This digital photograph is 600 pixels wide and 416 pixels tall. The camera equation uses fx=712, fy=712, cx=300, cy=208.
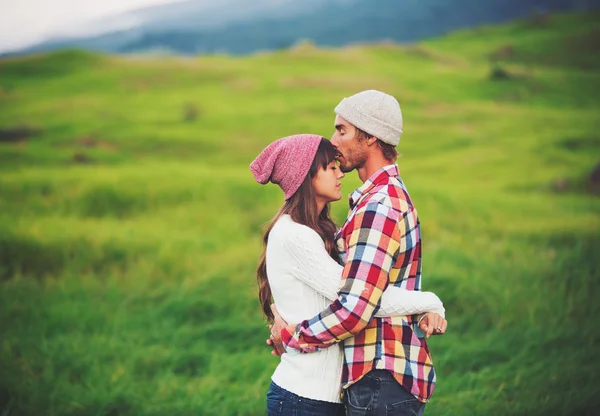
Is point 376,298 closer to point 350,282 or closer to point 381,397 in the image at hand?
point 350,282

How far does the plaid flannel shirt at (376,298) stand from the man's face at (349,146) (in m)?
0.11

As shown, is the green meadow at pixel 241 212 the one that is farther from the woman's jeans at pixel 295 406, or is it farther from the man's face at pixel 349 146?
the man's face at pixel 349 146

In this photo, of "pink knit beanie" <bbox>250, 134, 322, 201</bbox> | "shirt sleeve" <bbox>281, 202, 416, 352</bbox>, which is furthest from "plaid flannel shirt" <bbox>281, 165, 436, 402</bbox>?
"pink knit beanie" <bbox>250, 134, 322, 201</bbox>

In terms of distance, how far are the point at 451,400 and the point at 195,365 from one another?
6.29 ft

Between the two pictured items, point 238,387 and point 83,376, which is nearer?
point 238,387

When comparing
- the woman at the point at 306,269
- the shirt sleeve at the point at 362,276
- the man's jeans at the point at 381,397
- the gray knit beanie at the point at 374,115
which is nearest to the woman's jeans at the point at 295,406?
the woman at the point at 306,269

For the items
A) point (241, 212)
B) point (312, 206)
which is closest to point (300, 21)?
point (241, 212)

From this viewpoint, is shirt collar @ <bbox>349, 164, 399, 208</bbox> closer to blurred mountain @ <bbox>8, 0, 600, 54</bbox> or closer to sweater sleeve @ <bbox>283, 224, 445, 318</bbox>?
sweater sleeve @ <bbox>283, 224, 445, 318</bbox>

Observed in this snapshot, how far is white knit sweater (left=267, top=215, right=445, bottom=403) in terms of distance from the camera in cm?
243

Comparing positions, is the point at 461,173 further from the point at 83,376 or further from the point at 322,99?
the point at 83,376

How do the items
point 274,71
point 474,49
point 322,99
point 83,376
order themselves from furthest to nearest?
1. point 474,49
2. point 274,71
3. point 322,99
4. point 83,376

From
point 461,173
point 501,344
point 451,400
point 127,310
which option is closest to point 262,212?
point 127,310

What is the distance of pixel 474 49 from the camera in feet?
42.1

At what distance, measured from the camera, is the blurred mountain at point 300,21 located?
12.1m
